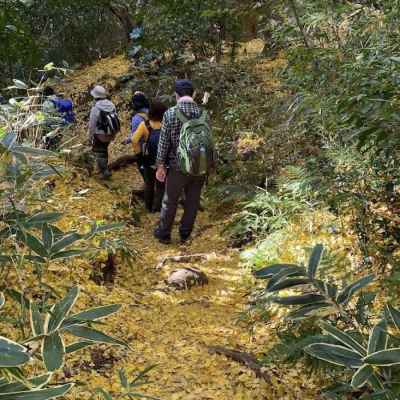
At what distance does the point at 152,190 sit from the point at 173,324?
10.4 feet

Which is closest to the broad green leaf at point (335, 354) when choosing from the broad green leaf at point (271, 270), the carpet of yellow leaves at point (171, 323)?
the broad green leaf at point (271, 270)

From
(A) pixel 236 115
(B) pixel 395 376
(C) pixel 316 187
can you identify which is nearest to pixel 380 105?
(B) pixel 395 376

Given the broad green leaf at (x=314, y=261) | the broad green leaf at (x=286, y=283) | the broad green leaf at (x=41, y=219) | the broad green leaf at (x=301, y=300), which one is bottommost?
the broad green leaf at (x=301, y=300)

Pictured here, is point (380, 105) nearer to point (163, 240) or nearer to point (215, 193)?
point (163, 240)

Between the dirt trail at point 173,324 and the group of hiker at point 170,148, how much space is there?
19.4 inches

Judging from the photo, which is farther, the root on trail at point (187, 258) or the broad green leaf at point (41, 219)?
the root on trail at point (187, 258)

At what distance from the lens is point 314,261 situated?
1538 millimetres

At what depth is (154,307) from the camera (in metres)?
3.80

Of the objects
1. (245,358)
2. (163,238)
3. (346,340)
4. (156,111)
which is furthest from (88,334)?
(156,111)

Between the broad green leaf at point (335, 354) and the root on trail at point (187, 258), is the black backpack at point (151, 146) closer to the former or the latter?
the root on trail at point (187, 258)

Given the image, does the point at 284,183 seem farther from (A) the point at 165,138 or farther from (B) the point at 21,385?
(B) the point at 21,385

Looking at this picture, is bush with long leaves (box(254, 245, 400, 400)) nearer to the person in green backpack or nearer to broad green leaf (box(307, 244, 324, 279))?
broad green leaf (box(307, 244, 324, 279))

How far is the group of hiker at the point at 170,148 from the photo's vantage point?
4730mm

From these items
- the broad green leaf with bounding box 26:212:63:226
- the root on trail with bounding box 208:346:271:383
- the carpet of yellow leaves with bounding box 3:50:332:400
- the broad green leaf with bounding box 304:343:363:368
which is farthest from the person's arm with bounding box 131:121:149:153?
the broad green leaf with bounding box 304:343:363:368
